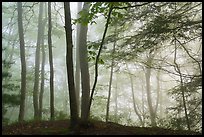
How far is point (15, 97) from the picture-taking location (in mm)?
11320

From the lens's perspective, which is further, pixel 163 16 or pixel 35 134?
pixel 163 16

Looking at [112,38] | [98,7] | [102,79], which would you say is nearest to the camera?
[98,7]

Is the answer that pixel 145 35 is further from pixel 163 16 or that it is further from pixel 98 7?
pixel 98 7

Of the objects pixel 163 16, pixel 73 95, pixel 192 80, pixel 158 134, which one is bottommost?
pixel 158 134

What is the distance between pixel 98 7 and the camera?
5793 millimetres

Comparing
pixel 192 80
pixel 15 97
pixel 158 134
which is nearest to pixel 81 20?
pixel 158 134

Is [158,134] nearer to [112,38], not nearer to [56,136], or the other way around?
[56,136]

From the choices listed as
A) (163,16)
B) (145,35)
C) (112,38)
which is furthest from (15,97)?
(163,16)

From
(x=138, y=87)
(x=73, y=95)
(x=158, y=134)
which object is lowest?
(x=158, y=134)

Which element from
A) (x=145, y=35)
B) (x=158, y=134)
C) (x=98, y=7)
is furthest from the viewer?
(x=145, y=35)

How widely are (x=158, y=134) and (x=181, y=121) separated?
1.95m

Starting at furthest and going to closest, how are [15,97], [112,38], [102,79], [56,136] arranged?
1. [102,79]
2. [15,97]
3. [112,38]
4. [56,136]

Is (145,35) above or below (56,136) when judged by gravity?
above

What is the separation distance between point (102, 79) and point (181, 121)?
836 inches
